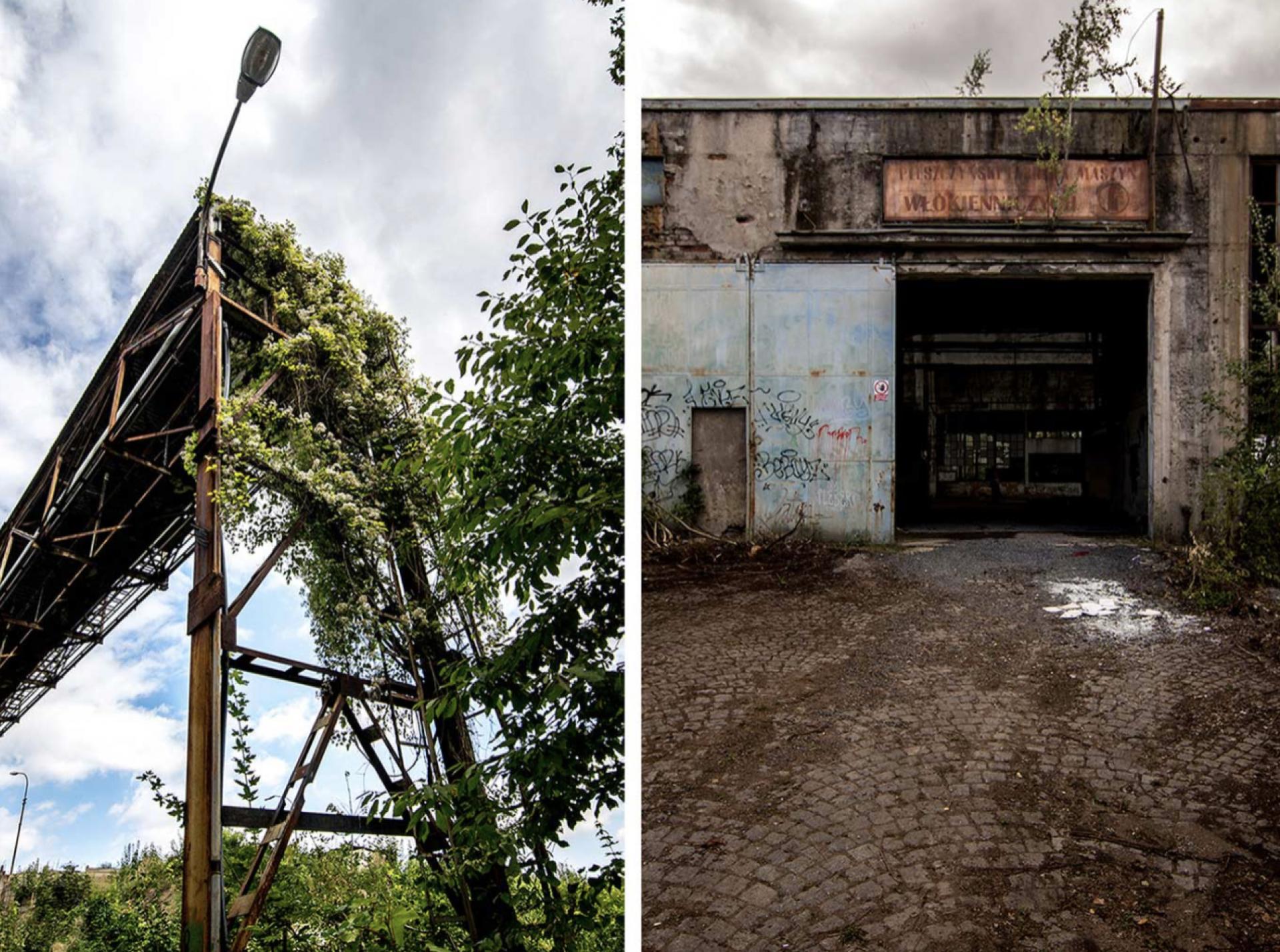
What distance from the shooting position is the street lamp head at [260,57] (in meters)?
1.90

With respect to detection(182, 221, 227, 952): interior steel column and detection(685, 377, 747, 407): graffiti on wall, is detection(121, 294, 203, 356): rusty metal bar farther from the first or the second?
detection(685, 377, 747, 407): graffiti on wall

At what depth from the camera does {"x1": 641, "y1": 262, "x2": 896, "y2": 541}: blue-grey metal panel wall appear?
189cm

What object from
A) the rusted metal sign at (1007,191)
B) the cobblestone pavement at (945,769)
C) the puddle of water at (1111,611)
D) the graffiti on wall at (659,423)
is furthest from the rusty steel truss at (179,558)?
the rusted metal sign at (1007,191)

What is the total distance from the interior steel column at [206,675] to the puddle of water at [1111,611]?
2364 mm

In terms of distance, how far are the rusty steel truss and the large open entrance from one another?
234 cm

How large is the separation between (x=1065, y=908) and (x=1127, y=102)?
223 centimetres

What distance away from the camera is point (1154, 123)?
100 inches

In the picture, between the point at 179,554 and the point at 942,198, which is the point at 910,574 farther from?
the point at 179,554

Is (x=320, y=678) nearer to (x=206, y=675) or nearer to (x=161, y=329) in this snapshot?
(x=206, y=675)

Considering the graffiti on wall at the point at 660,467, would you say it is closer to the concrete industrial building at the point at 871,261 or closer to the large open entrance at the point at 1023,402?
the concrete industrial building at the point at 871,261

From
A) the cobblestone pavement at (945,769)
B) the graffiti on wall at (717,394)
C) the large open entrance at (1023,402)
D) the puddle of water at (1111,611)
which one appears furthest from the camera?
the large open entrance at (1023,402)

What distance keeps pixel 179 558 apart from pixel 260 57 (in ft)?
6.29

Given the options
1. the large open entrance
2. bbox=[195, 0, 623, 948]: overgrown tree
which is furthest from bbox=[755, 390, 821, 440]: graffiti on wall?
the large open entrance

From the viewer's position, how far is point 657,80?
1.89 meters
